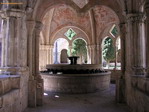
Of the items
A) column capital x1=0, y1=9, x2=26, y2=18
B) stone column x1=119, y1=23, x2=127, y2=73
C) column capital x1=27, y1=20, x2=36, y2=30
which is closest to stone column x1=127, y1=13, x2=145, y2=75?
stone column x1=119, y1=23, x2=127, y2=73

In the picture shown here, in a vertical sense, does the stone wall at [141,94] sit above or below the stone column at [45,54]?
below

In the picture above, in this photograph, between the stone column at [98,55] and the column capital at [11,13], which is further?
the stone column at [98,55]

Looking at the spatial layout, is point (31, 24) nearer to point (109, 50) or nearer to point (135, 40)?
point (135, 40)

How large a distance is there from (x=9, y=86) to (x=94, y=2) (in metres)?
5.73

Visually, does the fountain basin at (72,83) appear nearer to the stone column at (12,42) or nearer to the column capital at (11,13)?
the stone column at (12,42)

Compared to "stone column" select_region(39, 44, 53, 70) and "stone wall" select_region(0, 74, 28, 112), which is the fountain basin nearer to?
"stone wall" select_region(0, 74, 28, 112)

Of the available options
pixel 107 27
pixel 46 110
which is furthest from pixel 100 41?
pixel 46 110

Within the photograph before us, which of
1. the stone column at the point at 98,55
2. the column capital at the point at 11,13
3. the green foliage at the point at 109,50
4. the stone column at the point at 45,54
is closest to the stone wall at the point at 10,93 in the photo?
the column capital at the point at 11,13

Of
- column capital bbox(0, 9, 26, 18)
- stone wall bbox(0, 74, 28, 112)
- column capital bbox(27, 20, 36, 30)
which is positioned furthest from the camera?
column capital bbox(27, 20, 36, 30)

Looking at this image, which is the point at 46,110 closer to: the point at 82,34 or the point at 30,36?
the point at 30,36

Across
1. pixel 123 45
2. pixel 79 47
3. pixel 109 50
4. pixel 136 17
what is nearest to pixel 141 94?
pixel 136 17

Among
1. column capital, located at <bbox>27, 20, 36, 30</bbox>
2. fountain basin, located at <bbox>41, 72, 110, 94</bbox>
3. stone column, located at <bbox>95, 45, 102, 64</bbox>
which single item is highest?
column capital, located at <bbox>27, 20, 36, 30</bbox>

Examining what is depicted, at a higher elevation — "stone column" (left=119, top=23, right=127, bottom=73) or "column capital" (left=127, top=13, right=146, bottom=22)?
"column capital" (left=127, top=13, right=146, bottom=22)

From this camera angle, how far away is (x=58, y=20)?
47.6 ft
